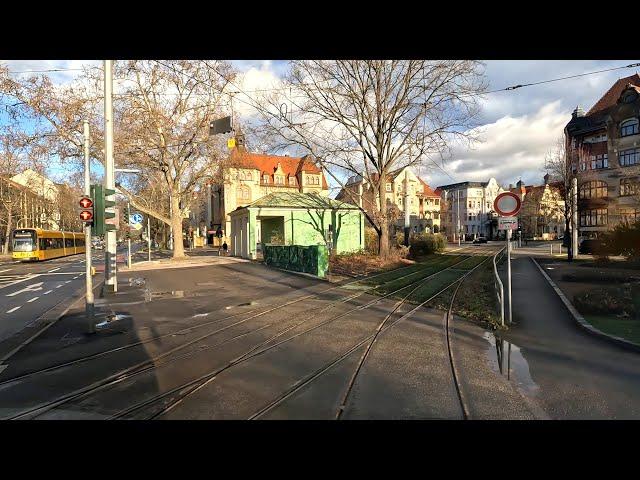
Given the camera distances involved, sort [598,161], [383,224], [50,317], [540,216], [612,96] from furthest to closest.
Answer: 1. [540,216]
2. [612,96]
3. [598,161]
4. [383,224]
5. [50,317]

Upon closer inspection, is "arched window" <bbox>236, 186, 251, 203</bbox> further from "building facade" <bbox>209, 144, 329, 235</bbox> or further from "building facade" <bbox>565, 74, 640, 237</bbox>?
"building facade" <bbox>565, 74, 640, 237</bbox>

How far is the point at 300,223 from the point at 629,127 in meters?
34.0

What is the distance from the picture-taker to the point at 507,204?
30.7ft

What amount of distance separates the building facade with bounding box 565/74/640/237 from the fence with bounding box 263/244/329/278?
28.5 metres

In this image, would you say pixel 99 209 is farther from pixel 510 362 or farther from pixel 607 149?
pixel 607 149

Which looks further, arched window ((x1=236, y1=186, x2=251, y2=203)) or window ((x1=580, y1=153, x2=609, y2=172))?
arched window ((x1=236, y1=186, x2=251, y2=203))

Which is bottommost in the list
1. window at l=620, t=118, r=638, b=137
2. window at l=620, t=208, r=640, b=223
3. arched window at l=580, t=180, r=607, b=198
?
window at l=620, t=208, r=640, b=223

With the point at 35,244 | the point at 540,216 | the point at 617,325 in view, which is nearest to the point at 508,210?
the point at 617,325

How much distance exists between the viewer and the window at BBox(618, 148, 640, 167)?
39.3 metres

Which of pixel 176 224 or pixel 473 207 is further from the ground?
pixel 473 207

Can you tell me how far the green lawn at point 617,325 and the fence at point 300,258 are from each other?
10.8 metres

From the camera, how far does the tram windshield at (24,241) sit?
114 feet

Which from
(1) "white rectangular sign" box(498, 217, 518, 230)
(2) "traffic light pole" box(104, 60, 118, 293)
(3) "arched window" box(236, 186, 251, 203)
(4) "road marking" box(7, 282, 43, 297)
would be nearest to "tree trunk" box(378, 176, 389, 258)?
(2) "traffic light pole" box(104, 60, 118, 293)
